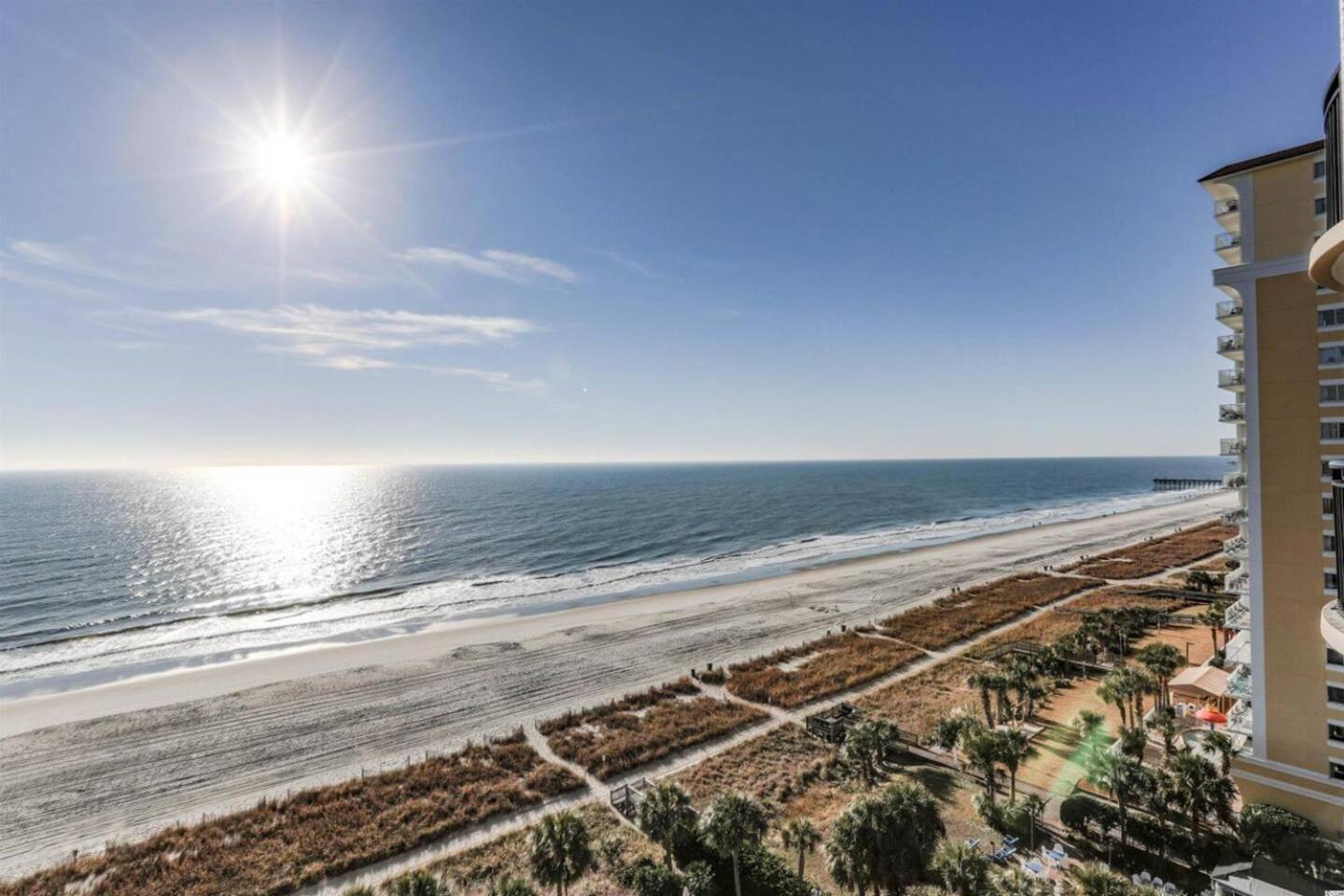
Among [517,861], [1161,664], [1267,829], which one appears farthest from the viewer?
[1161,664]

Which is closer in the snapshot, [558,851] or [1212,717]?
[558,851]

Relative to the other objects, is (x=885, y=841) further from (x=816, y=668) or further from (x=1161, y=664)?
(x=816, y=668)

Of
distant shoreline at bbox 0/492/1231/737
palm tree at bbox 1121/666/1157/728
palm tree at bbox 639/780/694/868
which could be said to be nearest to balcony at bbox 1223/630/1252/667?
palm tree at bbox 1121/666/1157/728

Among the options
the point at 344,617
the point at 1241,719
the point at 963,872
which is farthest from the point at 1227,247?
the point at 344,617

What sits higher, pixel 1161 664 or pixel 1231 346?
pixel 1231 346

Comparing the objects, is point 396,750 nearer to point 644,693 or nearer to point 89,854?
point 89,854

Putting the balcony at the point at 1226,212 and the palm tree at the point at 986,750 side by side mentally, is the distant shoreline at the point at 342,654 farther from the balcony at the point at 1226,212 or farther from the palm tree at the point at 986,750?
the balcony at the point at 1226,212

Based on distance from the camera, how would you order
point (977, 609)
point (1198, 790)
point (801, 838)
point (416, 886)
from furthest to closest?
point (977, 609), point (1198, 790), point (801, 838), point (416, 886)
